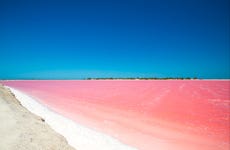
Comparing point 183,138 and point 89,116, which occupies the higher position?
point 89,116

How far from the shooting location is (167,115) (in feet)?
41.5

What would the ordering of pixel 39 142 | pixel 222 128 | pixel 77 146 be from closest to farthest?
pixel 39 142, pixel 77 146, pixel 222 128

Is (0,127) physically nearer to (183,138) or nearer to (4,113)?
(4,113)

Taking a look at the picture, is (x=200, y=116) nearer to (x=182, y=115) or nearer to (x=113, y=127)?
(x=182, y=115)

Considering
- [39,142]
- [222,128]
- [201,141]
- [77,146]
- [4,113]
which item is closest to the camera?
[39,142]

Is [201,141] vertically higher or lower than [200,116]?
lower

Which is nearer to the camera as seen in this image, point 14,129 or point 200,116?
point 14,129

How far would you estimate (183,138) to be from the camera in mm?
8227

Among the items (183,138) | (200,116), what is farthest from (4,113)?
(200,116)

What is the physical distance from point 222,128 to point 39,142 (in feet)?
25.6

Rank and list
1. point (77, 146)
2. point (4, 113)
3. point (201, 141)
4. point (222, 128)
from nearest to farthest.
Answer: point (77, 146)
point (4, 113)
point (201, 141)
point (222, 128)

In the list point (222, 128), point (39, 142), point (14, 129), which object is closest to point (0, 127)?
point (14, 129)

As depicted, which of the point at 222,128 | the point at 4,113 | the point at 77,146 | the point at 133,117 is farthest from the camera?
the point at 133,117

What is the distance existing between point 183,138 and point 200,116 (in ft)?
14.8
